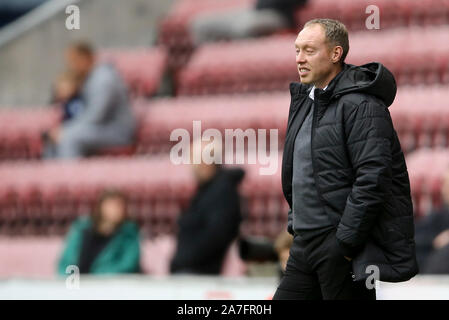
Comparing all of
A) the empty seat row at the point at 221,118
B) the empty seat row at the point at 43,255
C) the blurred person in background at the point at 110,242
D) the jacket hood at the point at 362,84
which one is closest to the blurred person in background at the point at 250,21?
the empty seat row at the point at 221,118

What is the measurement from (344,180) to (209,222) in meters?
3.16

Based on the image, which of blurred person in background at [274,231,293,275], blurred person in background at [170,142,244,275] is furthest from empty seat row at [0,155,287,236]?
blurred person in background at [274,231,293,275]

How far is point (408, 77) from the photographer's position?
284 inches

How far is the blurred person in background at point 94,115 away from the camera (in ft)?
24.2

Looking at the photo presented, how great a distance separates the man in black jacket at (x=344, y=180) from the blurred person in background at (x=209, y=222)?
9.64 ft

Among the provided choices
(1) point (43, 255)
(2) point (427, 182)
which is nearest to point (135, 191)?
(1) point (43, 255)

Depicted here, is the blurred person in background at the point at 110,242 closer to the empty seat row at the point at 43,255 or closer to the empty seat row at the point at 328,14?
the empty seat row at the point at 43,255

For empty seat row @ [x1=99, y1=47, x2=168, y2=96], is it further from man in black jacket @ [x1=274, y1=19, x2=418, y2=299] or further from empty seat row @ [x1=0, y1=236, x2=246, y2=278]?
man in black jacket @ [x1=274, y1=19, x2=418, y2=299]

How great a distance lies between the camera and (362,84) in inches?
104

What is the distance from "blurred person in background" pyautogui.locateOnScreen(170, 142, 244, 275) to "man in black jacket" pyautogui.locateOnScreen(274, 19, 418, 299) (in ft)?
9.64

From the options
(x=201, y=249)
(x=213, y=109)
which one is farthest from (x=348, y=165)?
(x=213, y=109)

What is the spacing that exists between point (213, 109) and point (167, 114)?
42 cm

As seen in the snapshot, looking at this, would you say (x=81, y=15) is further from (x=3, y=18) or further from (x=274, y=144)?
(x=274, y=144)

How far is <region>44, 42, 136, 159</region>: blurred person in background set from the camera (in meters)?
7.38
